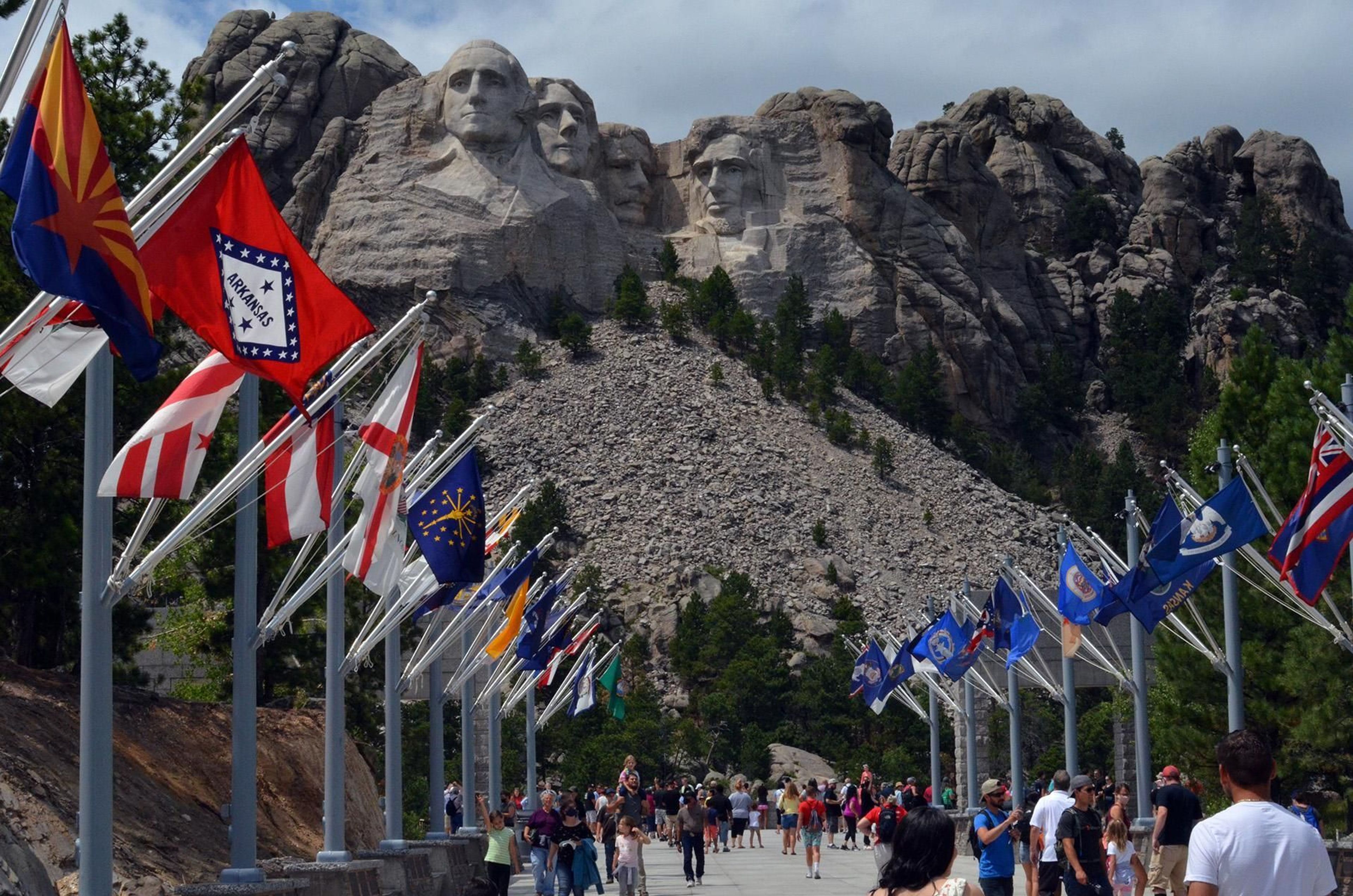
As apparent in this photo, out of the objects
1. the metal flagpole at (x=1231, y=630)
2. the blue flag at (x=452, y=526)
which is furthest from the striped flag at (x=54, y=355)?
the metal flagpole at (x=1231, y=630)

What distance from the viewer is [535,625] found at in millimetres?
27359

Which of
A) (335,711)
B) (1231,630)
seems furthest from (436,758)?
(1231,630)

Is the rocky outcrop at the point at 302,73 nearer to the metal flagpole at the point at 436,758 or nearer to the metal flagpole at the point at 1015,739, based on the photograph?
the metal flagpole at the point at 1015,739

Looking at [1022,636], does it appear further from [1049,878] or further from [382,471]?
[382,471]

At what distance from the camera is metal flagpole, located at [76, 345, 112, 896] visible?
10797 millimetres

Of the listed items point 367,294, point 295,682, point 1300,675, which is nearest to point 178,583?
point 295,682

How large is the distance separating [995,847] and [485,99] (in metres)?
106

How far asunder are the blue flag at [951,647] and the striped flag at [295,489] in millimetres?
17840

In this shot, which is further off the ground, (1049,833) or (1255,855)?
(1255,855)

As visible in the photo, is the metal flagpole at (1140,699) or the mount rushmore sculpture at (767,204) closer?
the metal flagpole at (1140,699)

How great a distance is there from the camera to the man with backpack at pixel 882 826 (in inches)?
726

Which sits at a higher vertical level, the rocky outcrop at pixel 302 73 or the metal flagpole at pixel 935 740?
the rocky outcrop at pixel 302 73

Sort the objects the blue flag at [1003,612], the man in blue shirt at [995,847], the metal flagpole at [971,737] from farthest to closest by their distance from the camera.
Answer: the metal flagpole at [971,737] < the blue flag at [1003,612] < the man in blue shirt at [995,847]

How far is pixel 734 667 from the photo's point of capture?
7850 centimetres
